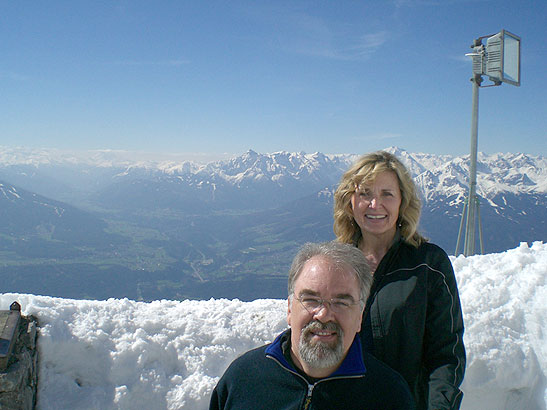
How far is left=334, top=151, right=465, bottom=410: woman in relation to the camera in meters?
2.92

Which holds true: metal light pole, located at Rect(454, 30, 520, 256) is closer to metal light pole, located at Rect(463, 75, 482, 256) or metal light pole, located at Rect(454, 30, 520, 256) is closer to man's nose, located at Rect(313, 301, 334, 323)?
metal light pole, located at Rect(463, 75, 482, 256)

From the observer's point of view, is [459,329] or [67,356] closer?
[459,329]

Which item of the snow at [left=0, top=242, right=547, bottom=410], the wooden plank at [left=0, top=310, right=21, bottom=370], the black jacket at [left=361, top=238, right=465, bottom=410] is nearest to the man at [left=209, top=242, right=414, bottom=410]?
the black jacket at [left=361, top=238, right=465, bottom=410]

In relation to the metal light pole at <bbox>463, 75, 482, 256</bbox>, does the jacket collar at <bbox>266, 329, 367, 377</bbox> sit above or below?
below

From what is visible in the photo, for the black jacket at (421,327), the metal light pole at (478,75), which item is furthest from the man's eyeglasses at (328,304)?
the metal light pole at (478,75)

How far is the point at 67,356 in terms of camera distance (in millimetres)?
4152

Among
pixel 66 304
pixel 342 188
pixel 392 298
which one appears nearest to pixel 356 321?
pixel 392 298

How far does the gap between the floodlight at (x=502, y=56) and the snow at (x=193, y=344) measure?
4.44 m

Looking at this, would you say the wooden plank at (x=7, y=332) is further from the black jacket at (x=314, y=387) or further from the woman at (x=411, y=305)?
the woman at (x=411, y=305)

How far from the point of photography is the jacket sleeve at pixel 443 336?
2.85m

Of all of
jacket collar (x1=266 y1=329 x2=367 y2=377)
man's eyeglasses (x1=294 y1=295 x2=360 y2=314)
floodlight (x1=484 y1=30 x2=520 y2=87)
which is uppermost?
floodlight (x1=484 y1=30 x2=520 y2=87)

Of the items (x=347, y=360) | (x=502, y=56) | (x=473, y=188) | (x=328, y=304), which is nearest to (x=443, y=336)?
(x=347, y=360)

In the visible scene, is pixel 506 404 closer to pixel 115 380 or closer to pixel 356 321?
pixel 356 321

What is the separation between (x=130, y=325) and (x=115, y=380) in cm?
63
